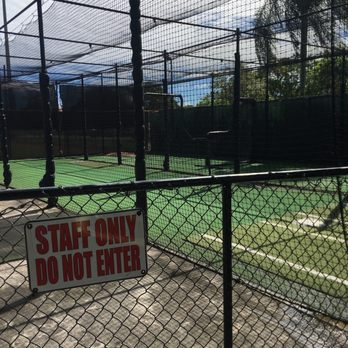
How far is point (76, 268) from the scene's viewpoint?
182cm

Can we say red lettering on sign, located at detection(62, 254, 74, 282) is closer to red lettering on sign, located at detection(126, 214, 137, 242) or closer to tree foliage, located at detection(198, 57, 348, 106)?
red lettering on sign, located at detection(126, 214, 137, 242)

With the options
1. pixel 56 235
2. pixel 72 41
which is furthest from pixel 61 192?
pixel 72 41

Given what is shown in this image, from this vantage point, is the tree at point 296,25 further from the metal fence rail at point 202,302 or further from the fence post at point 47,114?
the metal fence rail at point 202,302

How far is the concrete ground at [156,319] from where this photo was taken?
2.92m

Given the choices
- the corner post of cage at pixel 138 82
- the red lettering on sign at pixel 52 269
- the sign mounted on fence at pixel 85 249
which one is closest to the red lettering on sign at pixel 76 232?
the sign mounted on fence at pixel 85 249

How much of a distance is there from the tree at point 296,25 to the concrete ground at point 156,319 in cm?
472

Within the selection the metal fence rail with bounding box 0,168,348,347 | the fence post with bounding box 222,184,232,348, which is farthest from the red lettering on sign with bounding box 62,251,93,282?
the fence post with bounding box 222,184,232,348

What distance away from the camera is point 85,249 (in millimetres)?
1825

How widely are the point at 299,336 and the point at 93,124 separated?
1851 cm

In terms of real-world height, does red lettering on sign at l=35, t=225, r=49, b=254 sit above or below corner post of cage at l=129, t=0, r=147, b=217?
below

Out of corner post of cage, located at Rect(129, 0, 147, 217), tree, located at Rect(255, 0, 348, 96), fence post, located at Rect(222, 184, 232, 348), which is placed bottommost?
fence post, located at Rect(222, 184, 232, 348)

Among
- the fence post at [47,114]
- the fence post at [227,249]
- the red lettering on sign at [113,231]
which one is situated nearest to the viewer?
the red lettering on sign at [113,231]

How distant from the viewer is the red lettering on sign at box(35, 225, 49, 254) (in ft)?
5.70

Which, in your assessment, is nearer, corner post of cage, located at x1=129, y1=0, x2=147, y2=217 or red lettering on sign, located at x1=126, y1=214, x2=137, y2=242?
red lettering on sign, located at x1=126, y1=214, x2=137, y2=242
